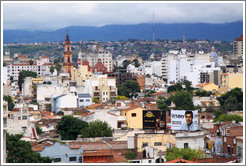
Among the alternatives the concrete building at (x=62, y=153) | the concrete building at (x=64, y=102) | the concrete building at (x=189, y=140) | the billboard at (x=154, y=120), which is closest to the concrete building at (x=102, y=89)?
the concrete building at (x=64, y=102)

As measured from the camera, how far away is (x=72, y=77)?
269ft

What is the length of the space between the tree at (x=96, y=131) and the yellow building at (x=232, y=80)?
1789 inches

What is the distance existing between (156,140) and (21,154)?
8410 millimetres

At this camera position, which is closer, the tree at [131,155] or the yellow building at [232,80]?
the tree at [131,155]

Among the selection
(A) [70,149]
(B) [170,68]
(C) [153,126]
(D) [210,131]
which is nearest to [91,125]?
(C) [153,126]

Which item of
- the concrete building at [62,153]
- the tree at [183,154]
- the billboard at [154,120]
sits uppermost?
the billboard at [154,120]

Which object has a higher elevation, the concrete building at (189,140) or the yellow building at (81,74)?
the yellow building at (81,74)

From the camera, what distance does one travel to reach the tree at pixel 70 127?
36.8m

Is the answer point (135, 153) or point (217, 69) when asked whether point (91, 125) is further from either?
point (217, 69)

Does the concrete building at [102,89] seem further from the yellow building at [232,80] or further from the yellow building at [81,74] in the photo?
the yellow building at [232,80]

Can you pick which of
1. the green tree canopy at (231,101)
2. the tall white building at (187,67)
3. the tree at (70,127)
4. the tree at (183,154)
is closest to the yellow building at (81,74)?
the tall white building at (187,67)

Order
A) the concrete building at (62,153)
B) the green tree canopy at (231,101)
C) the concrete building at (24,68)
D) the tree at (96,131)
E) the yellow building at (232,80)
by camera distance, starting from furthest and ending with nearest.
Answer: the concrete building at (24,68) < the yellow building at (232,80) < the green tree canopy at (231,101) < the tree at (96,131) < the concrete building at (62,153)

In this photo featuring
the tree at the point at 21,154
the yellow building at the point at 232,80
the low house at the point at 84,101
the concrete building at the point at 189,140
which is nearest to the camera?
the tree at the point at 21,154

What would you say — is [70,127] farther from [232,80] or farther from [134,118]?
[232,80]
